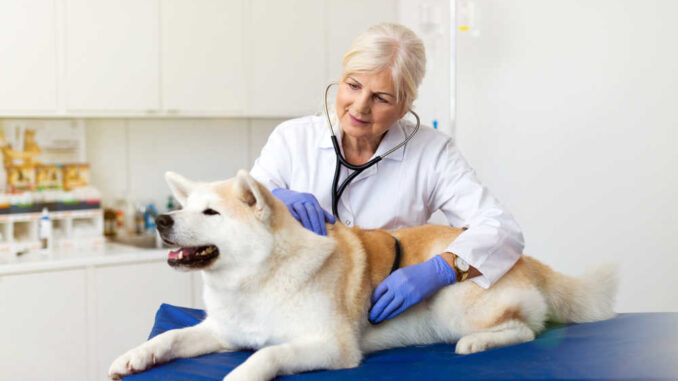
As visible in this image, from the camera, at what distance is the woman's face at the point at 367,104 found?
5.43 ft

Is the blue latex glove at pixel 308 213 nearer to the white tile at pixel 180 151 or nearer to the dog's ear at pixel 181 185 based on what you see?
the dog's ear at pixel 181 185

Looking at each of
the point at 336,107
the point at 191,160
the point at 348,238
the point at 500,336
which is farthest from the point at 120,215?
the point at 500,336

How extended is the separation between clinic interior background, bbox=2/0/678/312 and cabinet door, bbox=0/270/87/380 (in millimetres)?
792

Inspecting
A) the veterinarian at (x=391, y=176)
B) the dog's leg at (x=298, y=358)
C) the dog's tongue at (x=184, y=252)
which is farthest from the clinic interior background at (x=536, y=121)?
the dog's tongue at (x=184, y=252)

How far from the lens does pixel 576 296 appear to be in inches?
62.8

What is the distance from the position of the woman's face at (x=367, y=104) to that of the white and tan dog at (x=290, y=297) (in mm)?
342

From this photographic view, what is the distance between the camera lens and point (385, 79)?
5.41 feet

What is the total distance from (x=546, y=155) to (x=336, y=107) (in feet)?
5.40

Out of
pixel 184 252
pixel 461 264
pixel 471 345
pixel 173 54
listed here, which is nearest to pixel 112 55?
pixel 173 54

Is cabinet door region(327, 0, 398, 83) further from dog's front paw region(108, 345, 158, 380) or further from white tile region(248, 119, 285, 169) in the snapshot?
dog's front paw region(108, 345, 158, 380)

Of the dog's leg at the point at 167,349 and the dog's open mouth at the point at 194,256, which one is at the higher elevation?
the dog's open mouth at the point at 194,256

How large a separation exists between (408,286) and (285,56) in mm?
2517

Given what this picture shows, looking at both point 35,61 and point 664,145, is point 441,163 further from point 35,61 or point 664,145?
point 35,61

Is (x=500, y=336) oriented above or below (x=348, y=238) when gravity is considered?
below
